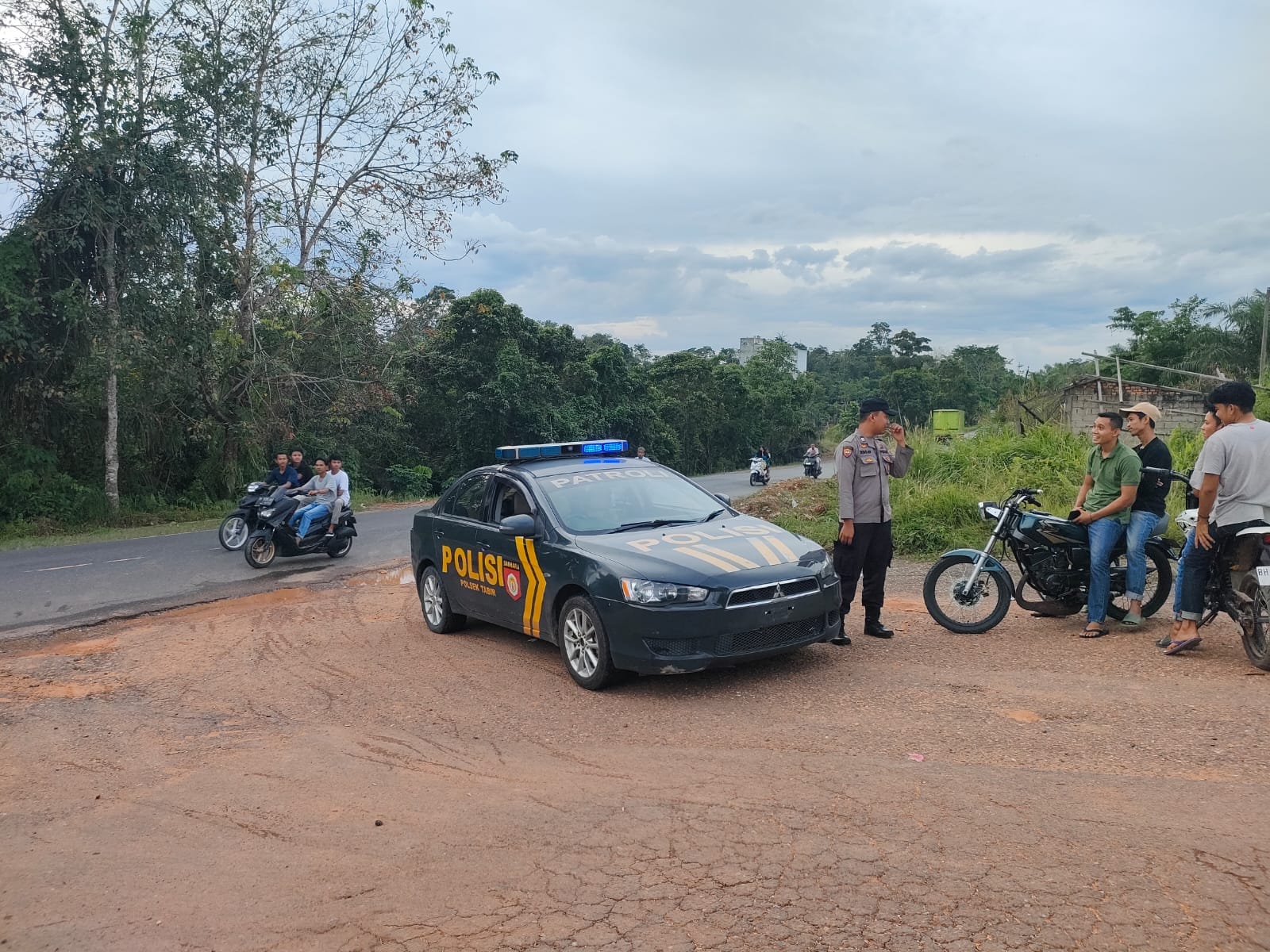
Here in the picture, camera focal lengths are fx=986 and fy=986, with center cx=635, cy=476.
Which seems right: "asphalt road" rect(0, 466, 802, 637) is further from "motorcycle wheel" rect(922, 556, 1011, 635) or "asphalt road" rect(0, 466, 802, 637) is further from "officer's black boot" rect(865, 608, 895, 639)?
"motorcycle wheel" rect(922, 556, 1011, 635)

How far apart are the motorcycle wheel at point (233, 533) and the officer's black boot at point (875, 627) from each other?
10.3 metres

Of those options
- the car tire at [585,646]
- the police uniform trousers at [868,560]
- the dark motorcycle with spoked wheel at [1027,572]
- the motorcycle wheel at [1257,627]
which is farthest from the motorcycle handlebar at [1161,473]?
→ the car tire at [585,646]

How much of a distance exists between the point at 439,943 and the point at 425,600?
18.3ft

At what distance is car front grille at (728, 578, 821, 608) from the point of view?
238 inches

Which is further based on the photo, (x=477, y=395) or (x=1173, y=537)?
(x=477, y=395)

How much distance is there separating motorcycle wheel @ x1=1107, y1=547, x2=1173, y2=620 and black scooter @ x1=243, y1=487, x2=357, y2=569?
9976 mm

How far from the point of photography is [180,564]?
44.5 ft

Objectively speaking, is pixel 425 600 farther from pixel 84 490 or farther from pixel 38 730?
pixel 84 490

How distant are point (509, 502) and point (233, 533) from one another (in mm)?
8795

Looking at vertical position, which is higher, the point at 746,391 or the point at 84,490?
the point at 746,391

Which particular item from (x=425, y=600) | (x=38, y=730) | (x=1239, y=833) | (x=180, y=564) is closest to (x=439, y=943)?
(x=1239, y=833)

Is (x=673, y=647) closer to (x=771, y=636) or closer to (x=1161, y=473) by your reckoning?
(x=771, y=636)

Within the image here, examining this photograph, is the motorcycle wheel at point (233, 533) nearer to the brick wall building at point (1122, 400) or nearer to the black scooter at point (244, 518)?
the black scooter at point (244, 518)

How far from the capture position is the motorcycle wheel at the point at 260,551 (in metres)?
13.1
